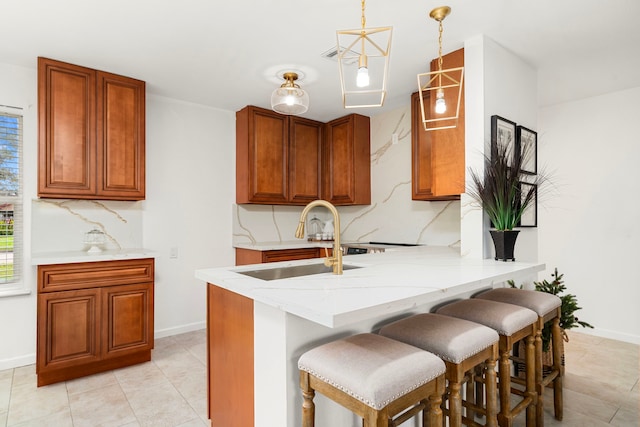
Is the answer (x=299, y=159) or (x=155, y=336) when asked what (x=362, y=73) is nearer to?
(x=299, y=159)

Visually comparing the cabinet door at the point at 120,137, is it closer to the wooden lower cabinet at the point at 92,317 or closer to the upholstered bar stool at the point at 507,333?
the wooden lower cabinet at the point at 92,317

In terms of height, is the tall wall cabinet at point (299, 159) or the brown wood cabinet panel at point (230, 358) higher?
the tall wall cabinet at point (299, 159)

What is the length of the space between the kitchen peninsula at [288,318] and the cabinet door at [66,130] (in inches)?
67.9

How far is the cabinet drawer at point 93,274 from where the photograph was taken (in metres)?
2.48

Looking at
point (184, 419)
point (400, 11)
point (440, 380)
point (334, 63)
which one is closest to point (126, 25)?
point (334, 63)

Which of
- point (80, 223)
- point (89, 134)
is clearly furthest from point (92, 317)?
point (89, 134)

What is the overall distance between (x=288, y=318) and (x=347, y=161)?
121 inches

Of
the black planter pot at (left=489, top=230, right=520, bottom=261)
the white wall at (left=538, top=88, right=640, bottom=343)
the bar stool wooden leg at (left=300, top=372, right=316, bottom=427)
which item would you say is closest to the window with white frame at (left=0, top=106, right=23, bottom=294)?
the bar stool wooden leg at (left=300, top=372, right=316, bottom=427)

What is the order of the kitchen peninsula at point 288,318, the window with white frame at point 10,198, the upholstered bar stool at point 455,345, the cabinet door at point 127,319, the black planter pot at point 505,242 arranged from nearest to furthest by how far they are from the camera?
the kitchen peninsula at point 288,318
the upholstered bar stool at point 455,345
the black planter pot at point 505,242
the cabinet door at point 127,319
the window with white frame at point 10,198

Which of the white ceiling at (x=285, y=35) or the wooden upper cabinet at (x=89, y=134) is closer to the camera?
the white ceiling at (x=285, y=35)

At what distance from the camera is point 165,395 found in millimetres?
2355

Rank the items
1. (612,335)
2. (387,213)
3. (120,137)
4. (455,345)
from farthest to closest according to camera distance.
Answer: (387,213), (612,335), (120,137), (455,345)

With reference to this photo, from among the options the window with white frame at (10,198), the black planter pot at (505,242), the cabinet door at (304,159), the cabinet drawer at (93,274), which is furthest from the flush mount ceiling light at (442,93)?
the window with white frame at (10,198)

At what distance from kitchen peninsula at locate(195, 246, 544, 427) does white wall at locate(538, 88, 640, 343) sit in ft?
7.64
